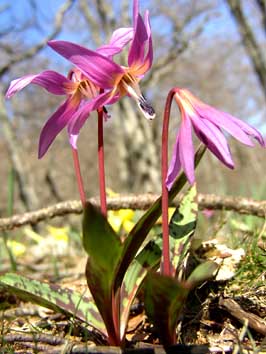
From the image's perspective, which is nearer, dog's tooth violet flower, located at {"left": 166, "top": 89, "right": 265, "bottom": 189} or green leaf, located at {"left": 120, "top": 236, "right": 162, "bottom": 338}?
dog's tooth violet flower, located at {"left": 166, "top": 89, "right": 265, "bottom": 189}

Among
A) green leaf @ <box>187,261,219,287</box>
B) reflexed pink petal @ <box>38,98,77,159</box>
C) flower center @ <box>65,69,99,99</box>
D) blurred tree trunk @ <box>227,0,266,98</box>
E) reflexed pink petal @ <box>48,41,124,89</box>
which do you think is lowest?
green leaf @ <box>187,261,219,287</box>

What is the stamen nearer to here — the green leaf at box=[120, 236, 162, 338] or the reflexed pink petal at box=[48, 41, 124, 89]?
A: the reflexed pink petal at box=[48, 41, 124, 89]

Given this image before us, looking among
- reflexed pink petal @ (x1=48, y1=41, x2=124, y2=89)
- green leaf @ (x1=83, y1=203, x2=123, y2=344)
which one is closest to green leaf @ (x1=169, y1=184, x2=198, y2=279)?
green leaf @ (x1=83, y1=203, x2=123, y2=344)

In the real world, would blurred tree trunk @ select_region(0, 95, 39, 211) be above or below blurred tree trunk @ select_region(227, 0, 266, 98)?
A: below

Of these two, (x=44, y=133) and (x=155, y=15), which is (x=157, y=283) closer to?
(x=44, y=133)

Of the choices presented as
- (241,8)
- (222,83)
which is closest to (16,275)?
(241,8)

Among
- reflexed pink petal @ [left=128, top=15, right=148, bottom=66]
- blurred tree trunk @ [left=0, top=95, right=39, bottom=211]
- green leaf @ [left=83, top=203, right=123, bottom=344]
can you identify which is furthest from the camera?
blurred tree trunk @ [left=0, top=95, right=39, bottom=211]

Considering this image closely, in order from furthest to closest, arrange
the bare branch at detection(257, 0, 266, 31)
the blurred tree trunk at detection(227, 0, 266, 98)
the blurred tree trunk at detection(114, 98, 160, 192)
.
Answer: the blurred tree trunk at detection(114, 98, 160, 192) < the blurred tree trunk at detection(227, 0, 266, 98) < the bare branch at detection(257, 0, 266, 31)

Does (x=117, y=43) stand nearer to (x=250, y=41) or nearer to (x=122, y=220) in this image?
(x=122, y=220)
